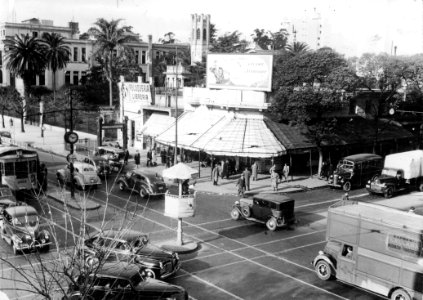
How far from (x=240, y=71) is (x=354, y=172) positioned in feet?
38.1

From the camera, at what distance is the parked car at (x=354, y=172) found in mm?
35594

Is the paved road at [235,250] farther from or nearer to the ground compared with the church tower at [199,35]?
nearer to the ground

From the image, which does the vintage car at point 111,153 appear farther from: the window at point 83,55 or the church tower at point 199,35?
the church tower at point 199,35

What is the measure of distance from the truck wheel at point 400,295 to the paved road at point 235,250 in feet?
3.84

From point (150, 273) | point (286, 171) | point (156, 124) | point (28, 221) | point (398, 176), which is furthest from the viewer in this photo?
point (156, 124)

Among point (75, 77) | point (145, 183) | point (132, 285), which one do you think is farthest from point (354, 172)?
point (75, 77)

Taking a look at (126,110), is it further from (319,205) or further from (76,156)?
(319,205)

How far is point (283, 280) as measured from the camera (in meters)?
18.7

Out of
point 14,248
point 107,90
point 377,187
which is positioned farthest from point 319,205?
point 107,90

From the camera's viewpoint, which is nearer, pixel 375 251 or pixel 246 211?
pixel 375 251

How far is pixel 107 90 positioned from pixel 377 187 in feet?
233

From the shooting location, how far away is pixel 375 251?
17.3m

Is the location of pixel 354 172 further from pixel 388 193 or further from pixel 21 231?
pixel 21 231

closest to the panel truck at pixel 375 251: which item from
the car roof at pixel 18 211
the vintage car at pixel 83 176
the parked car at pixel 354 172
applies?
the car roof at pixel 18 211
